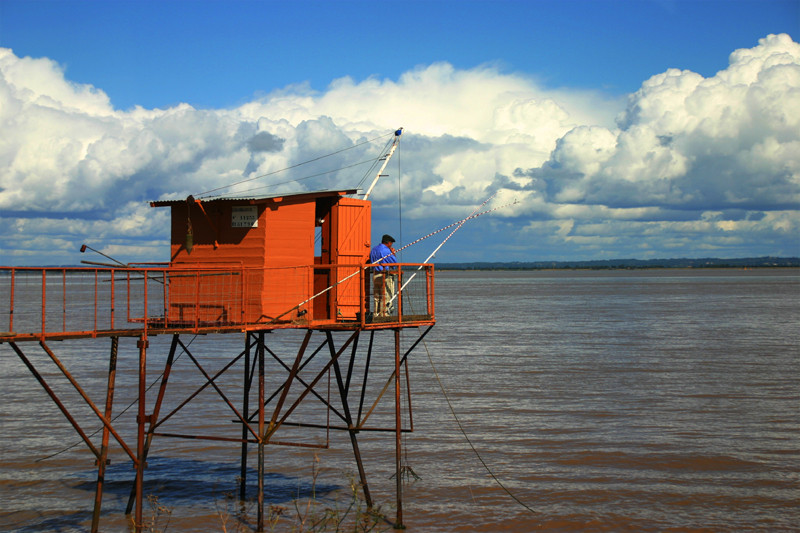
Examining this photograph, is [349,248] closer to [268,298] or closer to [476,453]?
[268,298]

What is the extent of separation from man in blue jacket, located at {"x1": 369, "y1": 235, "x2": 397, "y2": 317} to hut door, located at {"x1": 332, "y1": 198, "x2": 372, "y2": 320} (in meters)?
0.46

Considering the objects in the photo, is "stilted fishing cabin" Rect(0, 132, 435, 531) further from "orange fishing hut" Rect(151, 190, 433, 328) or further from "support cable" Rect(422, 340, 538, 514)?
"support cable" Rect(422, 340, 538, 514)

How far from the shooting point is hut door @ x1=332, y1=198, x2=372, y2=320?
678 inches

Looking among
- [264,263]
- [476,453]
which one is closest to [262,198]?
[264,263]

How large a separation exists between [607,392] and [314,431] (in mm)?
11379

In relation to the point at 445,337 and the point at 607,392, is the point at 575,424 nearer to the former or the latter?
the point at 607,392

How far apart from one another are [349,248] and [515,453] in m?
7.64

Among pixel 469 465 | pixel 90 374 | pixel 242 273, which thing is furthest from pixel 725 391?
pixel 90 374

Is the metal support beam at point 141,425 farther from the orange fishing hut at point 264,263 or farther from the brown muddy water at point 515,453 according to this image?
the brown muddy water at point 515,453

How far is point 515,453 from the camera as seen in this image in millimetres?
→ 21375

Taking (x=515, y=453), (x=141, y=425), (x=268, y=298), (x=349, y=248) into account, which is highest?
(x=349, y=248)

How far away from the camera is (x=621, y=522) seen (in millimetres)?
16516

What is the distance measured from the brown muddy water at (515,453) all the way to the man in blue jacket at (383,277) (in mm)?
4297

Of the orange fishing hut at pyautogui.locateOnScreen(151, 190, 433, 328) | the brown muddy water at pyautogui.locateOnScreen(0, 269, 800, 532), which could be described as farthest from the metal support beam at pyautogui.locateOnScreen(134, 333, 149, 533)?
the brown muddy water at pyautogui.locateOnScreen(0, 269, 800, 532)
